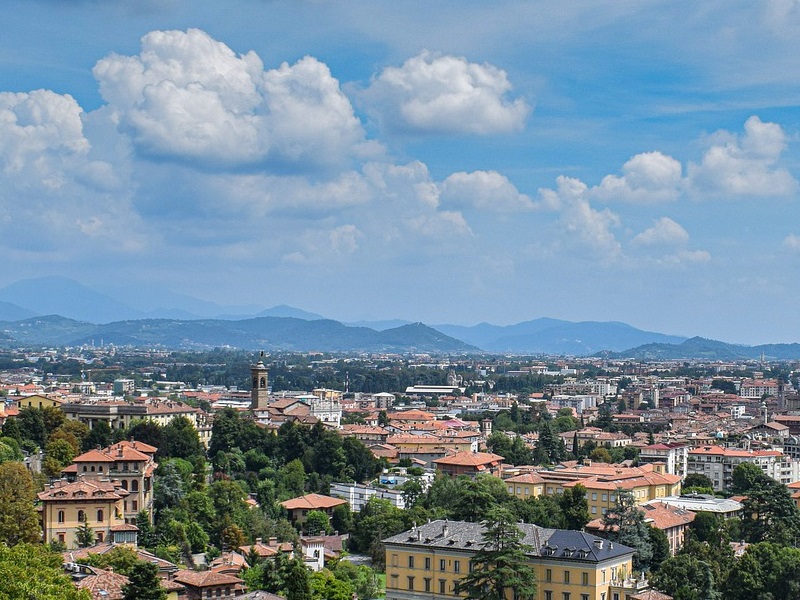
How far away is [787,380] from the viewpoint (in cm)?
18875

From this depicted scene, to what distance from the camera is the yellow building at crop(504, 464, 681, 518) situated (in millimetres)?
54375

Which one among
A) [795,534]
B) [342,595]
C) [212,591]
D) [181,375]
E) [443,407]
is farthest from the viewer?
[181,375]

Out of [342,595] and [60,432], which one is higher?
[60,432]

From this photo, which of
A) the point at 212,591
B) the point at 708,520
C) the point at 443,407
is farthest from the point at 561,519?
the point at 443,407

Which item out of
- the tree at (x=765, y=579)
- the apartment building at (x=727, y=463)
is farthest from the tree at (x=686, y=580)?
the apartment building at (x=727, y=463)

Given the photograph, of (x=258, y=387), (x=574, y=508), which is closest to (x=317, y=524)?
(x=574, y=508)

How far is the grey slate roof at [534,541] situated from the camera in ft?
123

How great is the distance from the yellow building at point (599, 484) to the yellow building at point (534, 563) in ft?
45.7

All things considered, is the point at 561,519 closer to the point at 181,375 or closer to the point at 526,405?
the point at 526,405

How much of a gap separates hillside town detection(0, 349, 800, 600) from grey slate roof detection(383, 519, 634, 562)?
67mm

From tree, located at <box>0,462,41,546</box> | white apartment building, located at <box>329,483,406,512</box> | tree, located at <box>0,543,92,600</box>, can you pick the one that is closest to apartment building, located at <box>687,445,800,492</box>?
white apartment building, located at <box>329,483,406,512</box>

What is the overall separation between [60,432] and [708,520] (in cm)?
2721

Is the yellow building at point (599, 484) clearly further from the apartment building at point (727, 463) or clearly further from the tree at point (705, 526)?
the apartment building at point (727, 463)

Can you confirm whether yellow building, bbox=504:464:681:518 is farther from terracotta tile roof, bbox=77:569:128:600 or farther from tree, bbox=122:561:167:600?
tree, bbox=122:561:167:600
